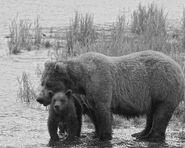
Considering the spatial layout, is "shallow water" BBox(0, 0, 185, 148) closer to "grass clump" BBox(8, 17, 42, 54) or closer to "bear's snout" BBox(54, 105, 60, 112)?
"grass clump" BBox(8, 17, 42, 54)

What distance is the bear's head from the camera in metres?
9.82

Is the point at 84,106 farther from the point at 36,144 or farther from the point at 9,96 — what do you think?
the point at 9,96

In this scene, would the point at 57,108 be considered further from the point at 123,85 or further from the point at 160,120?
the point at 160,120

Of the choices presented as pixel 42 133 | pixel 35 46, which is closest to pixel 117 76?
pixel 42 133

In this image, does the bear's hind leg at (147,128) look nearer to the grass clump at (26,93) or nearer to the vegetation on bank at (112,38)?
the grass clump at (26,93)

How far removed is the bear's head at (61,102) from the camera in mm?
9820

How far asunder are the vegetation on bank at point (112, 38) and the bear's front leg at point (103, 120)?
3.61m

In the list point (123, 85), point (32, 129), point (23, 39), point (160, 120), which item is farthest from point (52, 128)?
point (23, 39)

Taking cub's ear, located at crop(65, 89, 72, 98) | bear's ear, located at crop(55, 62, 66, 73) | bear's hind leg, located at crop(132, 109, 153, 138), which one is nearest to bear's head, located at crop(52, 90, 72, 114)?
cub's ear, located at crop(65, 89, 72, 98)

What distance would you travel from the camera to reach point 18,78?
13.9 meters

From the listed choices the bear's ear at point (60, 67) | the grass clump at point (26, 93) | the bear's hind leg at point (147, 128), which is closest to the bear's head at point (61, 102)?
the bear's ear at point (60, 67)

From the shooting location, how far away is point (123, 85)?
1031cm

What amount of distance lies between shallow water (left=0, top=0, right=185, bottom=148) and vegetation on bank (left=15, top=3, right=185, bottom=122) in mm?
437

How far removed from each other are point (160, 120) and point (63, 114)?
1320 millimetres
